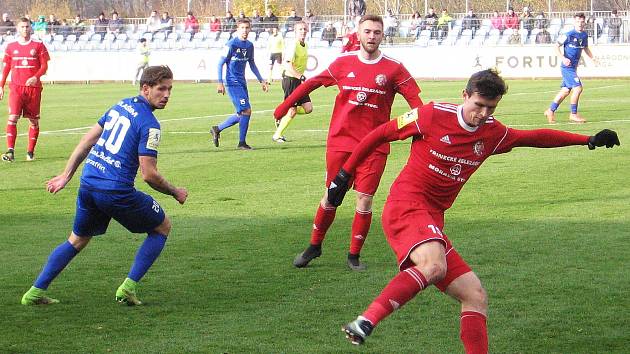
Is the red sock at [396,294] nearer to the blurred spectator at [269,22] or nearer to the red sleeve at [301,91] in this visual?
the red sleeve at [301,91]

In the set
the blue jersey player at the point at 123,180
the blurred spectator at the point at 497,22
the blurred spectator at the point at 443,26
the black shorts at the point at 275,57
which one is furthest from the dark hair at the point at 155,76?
the blurred spectator at the point at 443,26

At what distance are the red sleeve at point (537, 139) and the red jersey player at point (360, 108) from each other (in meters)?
2.60

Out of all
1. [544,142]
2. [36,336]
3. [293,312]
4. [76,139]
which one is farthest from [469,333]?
[76,139]

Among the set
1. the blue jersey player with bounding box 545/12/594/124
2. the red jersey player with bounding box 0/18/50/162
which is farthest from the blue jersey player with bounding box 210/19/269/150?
the blue jersey player with bounding box 545/12/594/124

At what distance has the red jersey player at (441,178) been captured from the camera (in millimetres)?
5953

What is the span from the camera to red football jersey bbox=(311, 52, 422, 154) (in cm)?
926

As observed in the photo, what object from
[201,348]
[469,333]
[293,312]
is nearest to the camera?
[469,333]

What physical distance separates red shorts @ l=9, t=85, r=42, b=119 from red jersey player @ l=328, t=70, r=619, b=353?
11.7 meters

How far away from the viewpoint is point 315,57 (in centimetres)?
4194

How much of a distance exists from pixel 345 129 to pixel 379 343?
2962 mm

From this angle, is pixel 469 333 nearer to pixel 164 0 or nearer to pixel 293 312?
pixel 293 312

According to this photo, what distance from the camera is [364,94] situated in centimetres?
926

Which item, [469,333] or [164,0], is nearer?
[469,333]

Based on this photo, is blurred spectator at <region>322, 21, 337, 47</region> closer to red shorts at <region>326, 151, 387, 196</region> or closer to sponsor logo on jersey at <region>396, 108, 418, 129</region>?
red shorts at <region>326, 151, 387, 196</region>
